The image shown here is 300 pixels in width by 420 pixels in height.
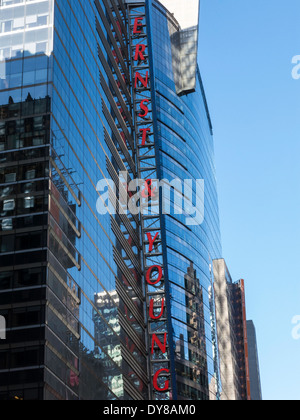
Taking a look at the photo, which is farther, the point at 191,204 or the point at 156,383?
the point at 191,204

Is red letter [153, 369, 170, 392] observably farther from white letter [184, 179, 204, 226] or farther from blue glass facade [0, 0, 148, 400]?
white letter [184, 179, 204, 226]

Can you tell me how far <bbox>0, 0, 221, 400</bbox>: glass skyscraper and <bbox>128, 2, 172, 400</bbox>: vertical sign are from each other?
11.8 inches

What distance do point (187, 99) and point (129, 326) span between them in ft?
230

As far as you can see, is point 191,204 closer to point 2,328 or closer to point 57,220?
point 57,220

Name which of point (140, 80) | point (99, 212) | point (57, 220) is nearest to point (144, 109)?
point (140, 80)

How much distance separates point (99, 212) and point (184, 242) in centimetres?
4969

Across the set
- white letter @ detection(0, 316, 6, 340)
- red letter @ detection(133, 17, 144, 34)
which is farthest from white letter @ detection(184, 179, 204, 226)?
white letter @ detection(0, 316, 6, 340)

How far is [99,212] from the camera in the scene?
321 feet

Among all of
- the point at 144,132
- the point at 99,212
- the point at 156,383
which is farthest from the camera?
the point at 144,132

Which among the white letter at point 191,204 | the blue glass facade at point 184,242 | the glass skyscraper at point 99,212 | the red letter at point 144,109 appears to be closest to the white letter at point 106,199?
the glass skyscraper at point 99,212

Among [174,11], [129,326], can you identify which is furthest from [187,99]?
[129,326]

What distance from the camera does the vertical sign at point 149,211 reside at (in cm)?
12644

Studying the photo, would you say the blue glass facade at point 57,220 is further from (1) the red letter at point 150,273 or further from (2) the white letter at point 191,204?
(2) the white letter at point 191,204
